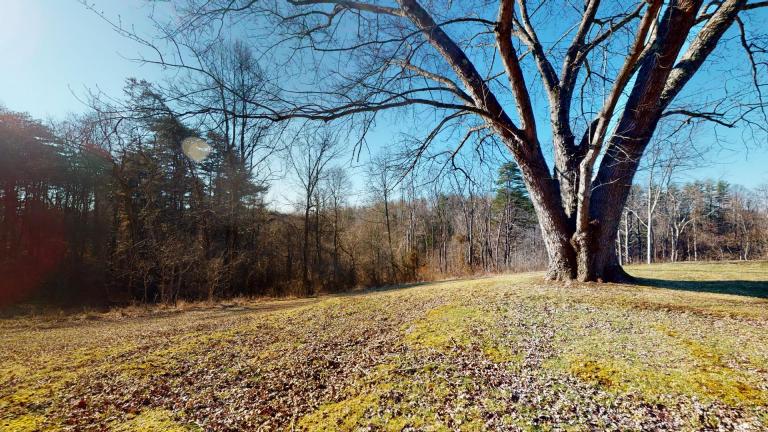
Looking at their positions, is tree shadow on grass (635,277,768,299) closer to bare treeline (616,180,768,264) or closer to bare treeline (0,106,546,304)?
bare treeline (0,106,546,304)

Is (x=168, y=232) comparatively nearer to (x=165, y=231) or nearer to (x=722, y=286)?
(x=165, y=231)

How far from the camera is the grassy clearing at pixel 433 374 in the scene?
1.74 meters

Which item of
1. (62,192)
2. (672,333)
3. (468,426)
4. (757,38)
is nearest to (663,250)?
(757,38)

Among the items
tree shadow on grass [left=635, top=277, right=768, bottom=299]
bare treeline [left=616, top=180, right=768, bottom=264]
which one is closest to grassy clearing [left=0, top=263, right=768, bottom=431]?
tree shadow on grass [left=635, top=277, right=768, bottom=299]

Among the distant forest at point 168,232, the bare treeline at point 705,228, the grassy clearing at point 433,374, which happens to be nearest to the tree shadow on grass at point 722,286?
the grassy clearing at point 433,374

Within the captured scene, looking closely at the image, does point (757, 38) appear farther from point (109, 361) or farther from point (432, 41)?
point (109, 361)

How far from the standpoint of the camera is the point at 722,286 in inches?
213

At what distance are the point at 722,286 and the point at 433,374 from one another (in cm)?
663

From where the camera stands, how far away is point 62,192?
1866 centimetres

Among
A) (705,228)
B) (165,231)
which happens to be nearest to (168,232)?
(165,231)

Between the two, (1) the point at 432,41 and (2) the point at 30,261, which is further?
(2) the point at 30,261

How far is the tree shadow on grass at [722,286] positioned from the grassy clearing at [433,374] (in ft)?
4.14

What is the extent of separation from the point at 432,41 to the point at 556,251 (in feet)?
14.0

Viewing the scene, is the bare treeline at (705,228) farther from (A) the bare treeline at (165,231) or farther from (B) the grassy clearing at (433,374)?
(B) the grassy clearing at (433,374)
